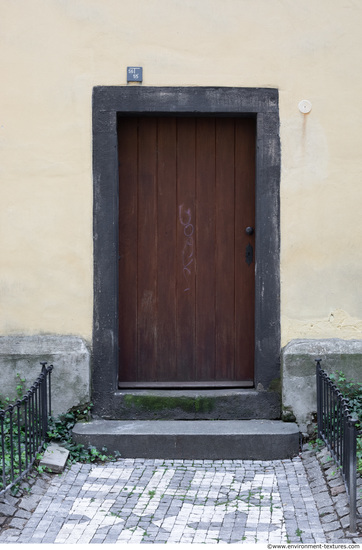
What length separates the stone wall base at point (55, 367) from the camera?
20.3 feet

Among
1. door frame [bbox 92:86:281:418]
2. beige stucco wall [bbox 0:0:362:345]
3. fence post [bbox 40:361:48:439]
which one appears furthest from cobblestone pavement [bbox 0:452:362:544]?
beige stucco wall [bbox 0:0:362:345]

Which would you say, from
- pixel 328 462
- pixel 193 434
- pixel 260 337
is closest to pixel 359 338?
pixel 260 337

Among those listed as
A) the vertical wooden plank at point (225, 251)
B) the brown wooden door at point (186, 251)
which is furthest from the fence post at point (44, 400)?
the vertical wooden plank at point (225, 251)

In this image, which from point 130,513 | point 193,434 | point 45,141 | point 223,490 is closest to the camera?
point 130,513

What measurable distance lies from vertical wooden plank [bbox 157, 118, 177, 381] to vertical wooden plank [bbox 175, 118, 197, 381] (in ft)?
0.14

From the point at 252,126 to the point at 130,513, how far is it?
3372 millimetres

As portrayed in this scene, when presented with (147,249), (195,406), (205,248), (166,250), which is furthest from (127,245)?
(195,406)

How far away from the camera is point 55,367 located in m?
6.17

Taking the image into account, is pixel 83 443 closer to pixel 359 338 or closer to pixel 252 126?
pixel 359 338

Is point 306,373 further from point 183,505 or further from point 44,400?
point 44,400

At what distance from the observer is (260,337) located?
633cm

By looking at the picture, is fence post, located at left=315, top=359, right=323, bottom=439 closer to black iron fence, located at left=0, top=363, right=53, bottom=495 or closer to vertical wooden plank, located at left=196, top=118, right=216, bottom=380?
vertical wooden plank, located at left=196, top=118, right=216, bottom=380

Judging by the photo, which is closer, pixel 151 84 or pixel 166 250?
pixel 151 84

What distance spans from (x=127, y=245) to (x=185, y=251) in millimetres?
500
